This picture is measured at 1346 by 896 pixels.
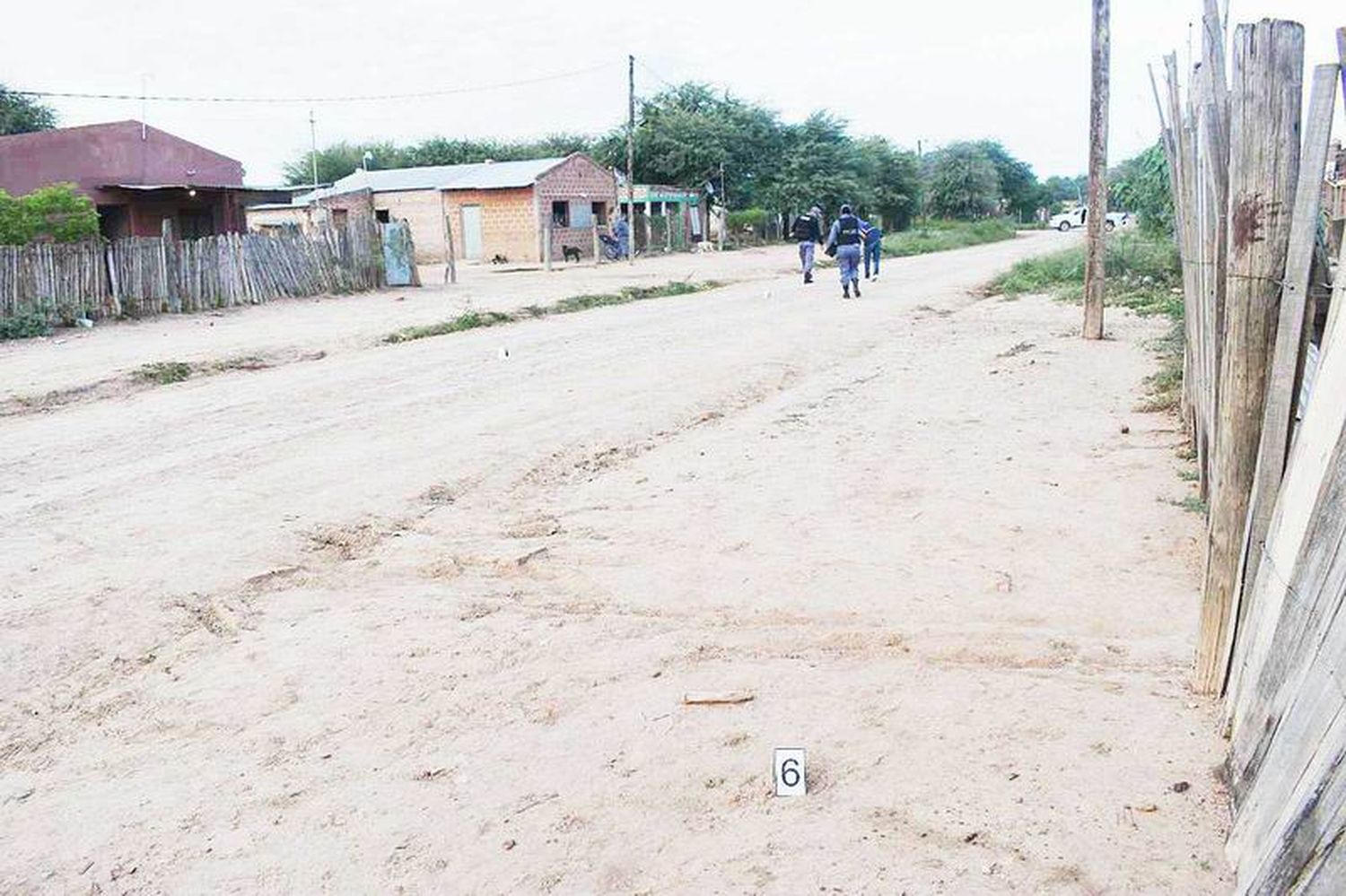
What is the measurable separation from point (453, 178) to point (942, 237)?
19630 mm

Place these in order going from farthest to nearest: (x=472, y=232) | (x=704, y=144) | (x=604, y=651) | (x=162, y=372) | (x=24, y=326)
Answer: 1. (x=704, y=144)
2. (x=472, y=232)
3. (x=24, y=326)
4. (x=162, y=372)
5. (x=604, y=651)

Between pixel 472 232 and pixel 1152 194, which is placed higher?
pixel 472 232

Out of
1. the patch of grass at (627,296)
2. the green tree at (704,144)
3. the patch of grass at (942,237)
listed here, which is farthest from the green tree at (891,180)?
the patch of grass at (627,296)

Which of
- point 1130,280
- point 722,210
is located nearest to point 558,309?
point 1130,280

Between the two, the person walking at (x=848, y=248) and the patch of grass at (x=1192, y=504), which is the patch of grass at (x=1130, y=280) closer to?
the person walking at (x=848, y=248)

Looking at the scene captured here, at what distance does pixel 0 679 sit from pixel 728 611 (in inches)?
107

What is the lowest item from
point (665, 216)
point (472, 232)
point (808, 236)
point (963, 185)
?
point (808, 236)

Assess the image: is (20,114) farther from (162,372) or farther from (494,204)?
(162,372)

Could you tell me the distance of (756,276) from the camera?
28766mm

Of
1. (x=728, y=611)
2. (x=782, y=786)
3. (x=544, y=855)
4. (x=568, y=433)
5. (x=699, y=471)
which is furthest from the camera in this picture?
(x=568, y=433)

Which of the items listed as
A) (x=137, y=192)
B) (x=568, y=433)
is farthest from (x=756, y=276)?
(x=568, y=433)

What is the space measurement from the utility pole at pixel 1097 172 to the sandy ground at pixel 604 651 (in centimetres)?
419

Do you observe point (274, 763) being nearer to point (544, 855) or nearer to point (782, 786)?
point (544, 855)

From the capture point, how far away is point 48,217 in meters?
Result: 18.5
